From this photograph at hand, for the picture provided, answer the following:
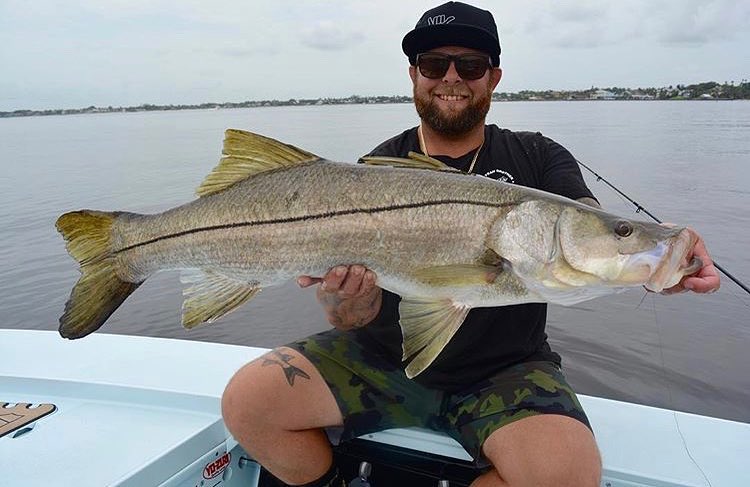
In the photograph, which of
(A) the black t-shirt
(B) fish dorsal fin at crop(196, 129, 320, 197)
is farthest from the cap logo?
(B) fish dorsal fin at crop(196, 129, 320, 197)

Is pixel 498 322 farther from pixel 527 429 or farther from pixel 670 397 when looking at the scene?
pixel 670 397

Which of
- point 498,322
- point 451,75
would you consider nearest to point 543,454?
point 498,322

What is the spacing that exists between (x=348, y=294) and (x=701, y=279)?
1448 mm

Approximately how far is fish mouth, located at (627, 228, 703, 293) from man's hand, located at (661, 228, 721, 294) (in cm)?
2

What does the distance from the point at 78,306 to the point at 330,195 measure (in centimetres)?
121

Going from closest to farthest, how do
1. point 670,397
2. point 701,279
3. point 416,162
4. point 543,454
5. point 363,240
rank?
1. point 701,279
2. point 543,454
3. point 363,240
4. point 416,162
5. point 670,397

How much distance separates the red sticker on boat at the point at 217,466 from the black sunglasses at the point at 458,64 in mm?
2335

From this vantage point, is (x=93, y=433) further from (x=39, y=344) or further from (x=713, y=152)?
(x=713, y=152)

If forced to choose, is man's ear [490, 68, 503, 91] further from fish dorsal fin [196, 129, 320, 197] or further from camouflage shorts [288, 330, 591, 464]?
camouflage shorts [288, 330, 591, 464]

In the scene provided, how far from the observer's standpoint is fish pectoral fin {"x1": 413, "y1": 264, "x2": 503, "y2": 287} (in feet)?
8.00

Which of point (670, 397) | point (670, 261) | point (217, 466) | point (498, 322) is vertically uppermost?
point (670, 261)

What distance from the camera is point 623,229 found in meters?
2.29

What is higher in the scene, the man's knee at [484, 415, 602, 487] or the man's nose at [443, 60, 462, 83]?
the man's nose at [443, 60, 462, 83]

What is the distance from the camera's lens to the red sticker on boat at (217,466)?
2770mm
